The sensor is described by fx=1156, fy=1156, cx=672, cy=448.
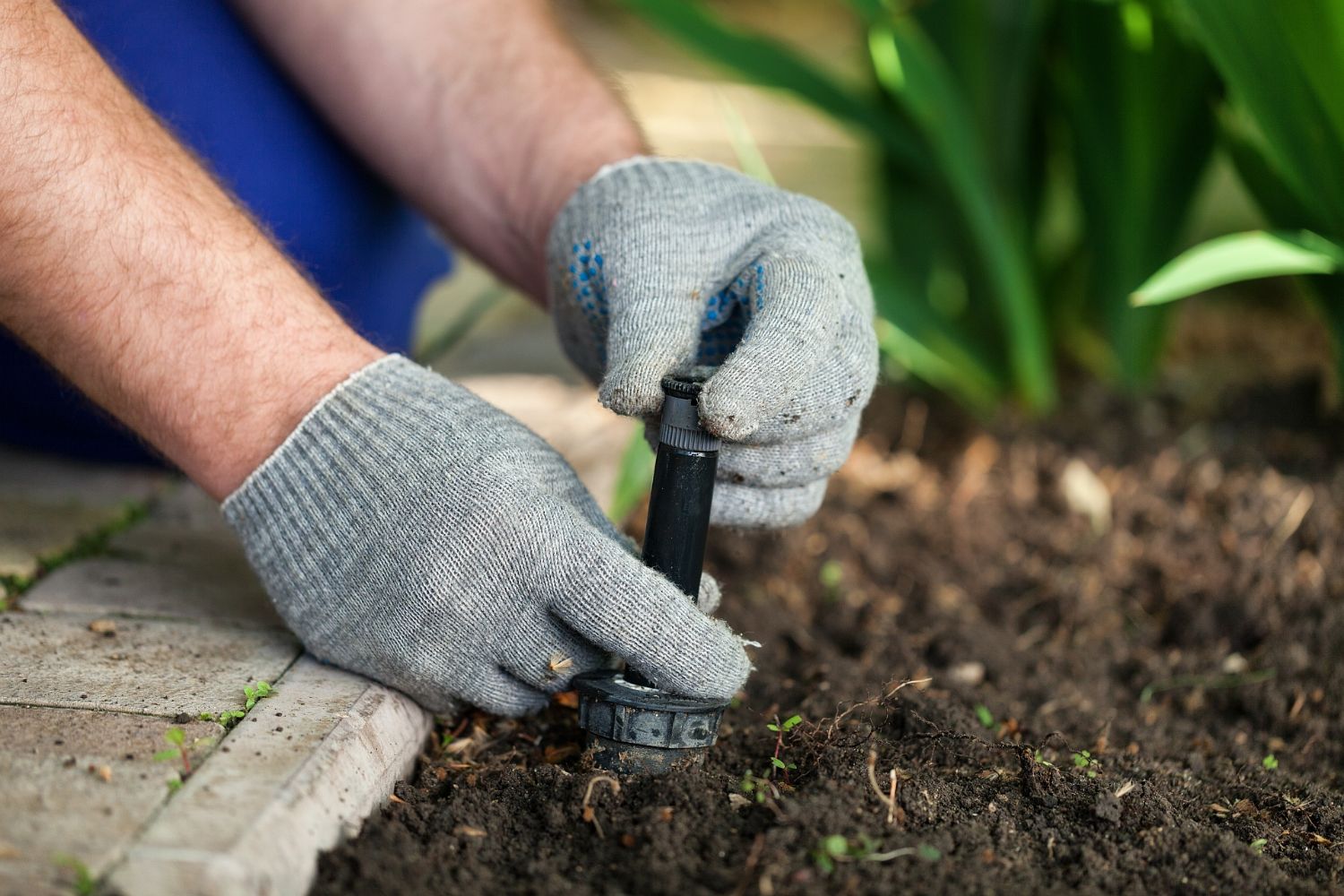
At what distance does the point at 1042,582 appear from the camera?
6.09 ft

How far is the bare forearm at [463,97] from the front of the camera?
1731mm

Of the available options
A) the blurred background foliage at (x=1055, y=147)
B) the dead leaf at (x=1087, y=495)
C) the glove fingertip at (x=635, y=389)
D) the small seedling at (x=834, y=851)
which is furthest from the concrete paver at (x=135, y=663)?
the dead leaf at (x=1087, y=495)

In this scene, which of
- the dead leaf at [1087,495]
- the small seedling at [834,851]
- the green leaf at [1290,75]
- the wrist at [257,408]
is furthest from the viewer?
the dead leaf at [1087,495]

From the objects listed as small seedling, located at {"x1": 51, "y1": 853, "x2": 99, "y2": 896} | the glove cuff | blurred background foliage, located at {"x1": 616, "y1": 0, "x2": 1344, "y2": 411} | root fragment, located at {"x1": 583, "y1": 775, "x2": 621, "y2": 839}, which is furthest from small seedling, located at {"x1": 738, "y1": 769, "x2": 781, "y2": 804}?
blurred background foliage, located at {"x1": 616, "y1": 0, "x2": 1344, "y2": 411}

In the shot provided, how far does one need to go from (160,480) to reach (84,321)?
31.5 inches

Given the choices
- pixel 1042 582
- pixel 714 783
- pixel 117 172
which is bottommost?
pixel 1042 582

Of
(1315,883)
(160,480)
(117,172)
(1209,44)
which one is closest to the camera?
(1315,883)

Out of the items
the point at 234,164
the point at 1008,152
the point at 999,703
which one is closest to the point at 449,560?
the point at 999,703

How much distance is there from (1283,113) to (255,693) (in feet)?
4.86

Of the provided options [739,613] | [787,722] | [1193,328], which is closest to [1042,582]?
[739,613]

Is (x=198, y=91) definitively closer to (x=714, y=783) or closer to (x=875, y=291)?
(x=875, y=291)

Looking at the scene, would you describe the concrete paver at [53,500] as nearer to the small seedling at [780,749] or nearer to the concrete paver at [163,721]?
the concrete paver at [163,721]

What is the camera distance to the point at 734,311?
143cm

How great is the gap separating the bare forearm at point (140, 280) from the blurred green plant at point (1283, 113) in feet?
3.35
